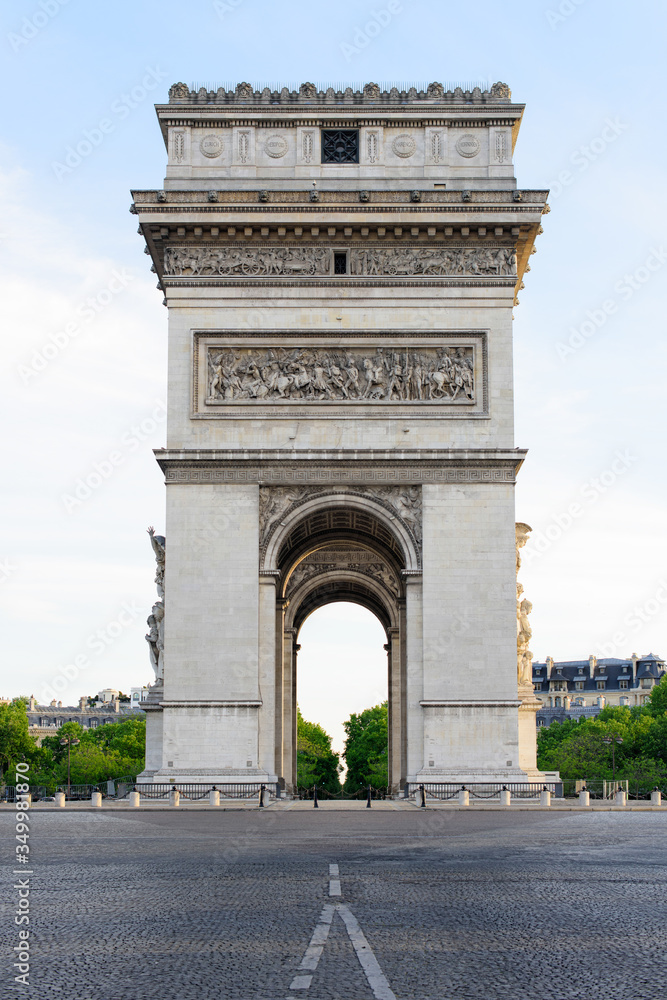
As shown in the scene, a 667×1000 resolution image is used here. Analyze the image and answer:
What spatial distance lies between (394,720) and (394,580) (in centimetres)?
518

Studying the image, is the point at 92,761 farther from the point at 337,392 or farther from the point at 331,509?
the point at 337,392

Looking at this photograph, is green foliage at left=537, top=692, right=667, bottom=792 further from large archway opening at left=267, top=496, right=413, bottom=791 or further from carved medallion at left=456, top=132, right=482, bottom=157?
carved medallion at left=456, top=132, right=482, bottom=157

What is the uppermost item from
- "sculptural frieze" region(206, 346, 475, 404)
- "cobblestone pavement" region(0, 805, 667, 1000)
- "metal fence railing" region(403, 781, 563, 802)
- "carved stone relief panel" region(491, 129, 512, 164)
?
"carved stone relief panel" region(491, 129, 512, 164)

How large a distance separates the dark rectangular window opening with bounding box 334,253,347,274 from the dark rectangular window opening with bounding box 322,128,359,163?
3219mm

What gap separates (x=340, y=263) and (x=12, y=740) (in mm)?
74218

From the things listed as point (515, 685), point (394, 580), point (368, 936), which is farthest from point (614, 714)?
point (368, 936)

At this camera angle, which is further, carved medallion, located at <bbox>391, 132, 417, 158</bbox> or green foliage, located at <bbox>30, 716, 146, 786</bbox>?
green foliage, located at <bbox>30, 716, 146, 786</bbox>

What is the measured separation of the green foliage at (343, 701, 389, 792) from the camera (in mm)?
106800

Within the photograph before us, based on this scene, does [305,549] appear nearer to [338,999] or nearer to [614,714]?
[338,999]

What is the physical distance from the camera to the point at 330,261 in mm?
36281

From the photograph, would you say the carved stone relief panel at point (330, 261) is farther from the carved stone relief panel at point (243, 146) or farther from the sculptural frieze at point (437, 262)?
the carved stone relief panel at point (243, 146)

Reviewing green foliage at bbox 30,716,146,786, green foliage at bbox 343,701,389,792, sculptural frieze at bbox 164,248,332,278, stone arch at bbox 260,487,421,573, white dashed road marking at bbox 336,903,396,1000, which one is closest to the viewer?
white dashed road marking at bbox 336,903,396,1000

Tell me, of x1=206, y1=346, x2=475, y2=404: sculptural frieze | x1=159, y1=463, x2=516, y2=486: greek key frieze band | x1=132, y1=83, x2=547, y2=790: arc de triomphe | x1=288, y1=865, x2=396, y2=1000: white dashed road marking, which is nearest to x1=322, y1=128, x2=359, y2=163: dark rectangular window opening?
x1=132, y1=83, x2=547, y2=790: arc de triomphe

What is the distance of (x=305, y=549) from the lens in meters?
40.7
